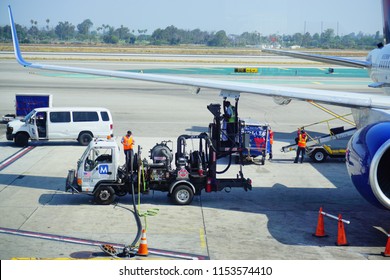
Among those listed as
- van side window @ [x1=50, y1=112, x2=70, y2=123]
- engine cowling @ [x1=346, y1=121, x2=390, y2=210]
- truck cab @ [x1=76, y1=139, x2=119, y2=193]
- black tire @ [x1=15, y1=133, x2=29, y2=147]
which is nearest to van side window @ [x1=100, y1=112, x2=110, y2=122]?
van side window @ [x1=50, y1=112, x2=70, y2=123]

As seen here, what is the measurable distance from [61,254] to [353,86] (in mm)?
55020

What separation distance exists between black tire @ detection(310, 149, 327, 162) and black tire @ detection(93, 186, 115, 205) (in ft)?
37.5

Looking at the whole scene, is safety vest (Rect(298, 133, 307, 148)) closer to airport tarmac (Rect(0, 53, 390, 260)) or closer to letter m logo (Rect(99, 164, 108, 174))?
airport tarmac (Rect(0, 53, 390, 260))

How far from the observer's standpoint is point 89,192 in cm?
2019

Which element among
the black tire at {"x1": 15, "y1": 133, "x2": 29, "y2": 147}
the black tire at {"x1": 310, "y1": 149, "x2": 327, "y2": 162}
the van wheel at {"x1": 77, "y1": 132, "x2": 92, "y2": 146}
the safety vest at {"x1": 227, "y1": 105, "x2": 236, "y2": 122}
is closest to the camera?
the safety vest at {"x1": 227, "y1": 105, "x2": 236, "y2": 122}

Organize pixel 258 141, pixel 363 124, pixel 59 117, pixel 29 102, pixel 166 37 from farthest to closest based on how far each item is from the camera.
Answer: pixel 166 37 → pixel 29 102 → pixel 59 117 → pixel 258 141 → pixel 363 124

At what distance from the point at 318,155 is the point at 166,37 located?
141872 mm

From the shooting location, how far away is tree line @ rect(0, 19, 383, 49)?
105 meters

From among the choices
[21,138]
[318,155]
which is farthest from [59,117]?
[318,155]

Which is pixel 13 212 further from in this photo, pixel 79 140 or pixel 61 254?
pixel 79 140

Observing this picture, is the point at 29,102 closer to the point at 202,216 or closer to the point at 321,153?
the point at 321,153

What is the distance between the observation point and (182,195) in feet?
66.0

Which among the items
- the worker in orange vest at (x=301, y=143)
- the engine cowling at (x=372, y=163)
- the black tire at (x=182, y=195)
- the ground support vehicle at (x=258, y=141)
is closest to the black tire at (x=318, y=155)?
the worker in orange vest at (x=301, y=143)
